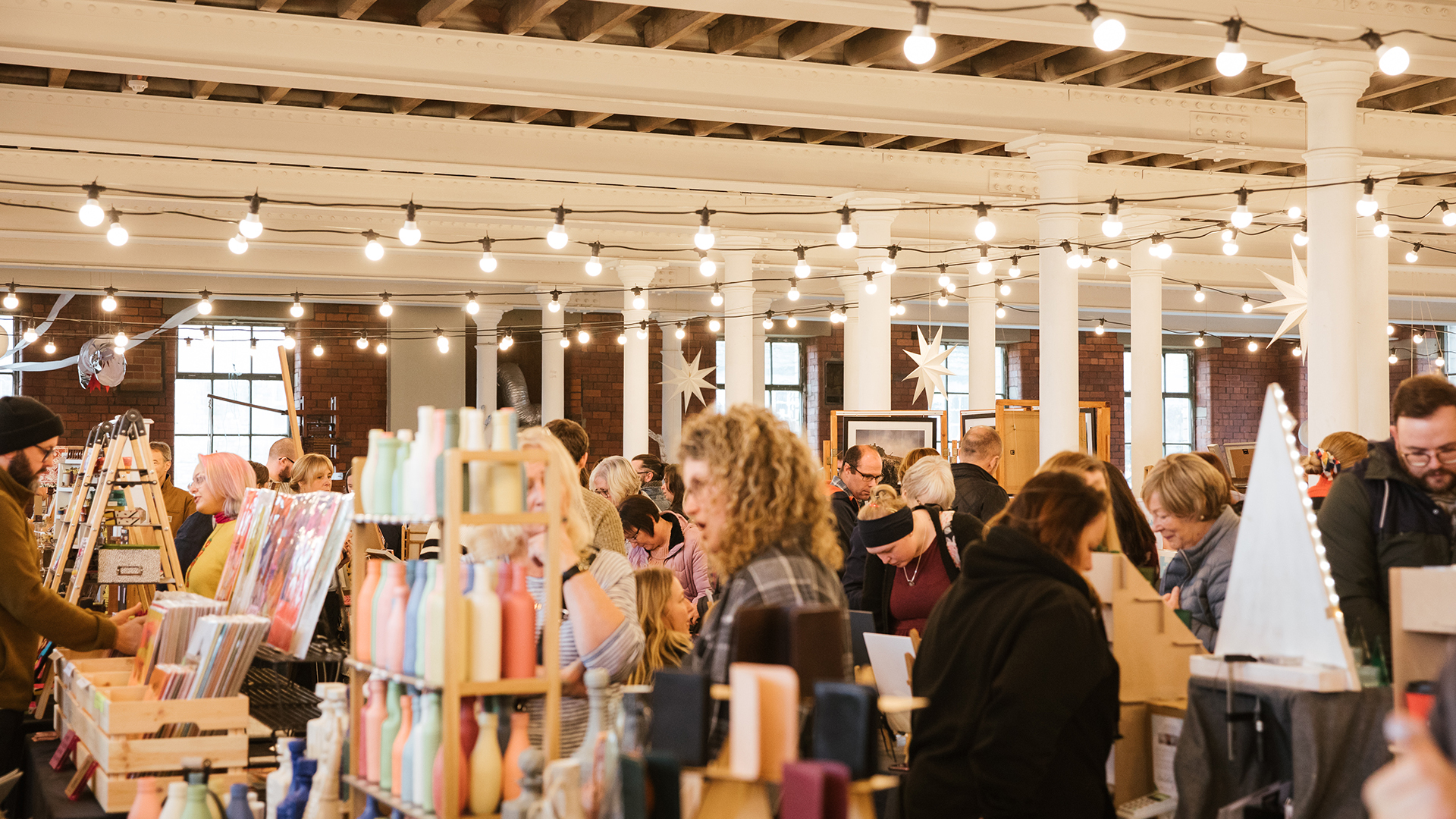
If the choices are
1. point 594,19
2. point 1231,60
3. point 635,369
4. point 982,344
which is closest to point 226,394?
point 635,369

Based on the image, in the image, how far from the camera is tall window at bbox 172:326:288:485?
57.4 feet

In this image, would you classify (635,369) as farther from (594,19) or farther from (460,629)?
(460,629)

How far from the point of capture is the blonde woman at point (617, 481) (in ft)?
22.7

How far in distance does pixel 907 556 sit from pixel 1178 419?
66.6ft

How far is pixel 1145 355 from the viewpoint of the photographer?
1234 cm

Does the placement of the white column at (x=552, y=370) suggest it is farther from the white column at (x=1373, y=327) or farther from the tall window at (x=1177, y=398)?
the tall window at (x=1177, y=398)

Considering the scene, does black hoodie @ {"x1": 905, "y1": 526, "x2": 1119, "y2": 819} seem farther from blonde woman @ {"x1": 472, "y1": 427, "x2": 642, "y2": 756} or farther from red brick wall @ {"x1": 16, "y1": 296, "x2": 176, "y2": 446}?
red brick wall @ {"x1": 16, "y1": 296, "x2": 176, "y2": 446}

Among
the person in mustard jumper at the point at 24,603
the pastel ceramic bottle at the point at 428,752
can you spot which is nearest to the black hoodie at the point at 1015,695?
the pastel ceramic bottle at the point at 428,752

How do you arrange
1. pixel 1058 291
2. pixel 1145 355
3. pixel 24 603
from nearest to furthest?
1. pixel 24 603
2. pixel 1058 291
3. pixel 1145 355

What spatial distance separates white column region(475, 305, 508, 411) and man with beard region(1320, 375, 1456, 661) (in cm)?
1408

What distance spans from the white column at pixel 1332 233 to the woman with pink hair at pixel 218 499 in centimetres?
564

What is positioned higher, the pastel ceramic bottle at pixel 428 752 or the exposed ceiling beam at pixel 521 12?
the exposed ceiling beam at pixel 521 12

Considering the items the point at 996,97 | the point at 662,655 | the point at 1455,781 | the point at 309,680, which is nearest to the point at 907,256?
the point at 996,97

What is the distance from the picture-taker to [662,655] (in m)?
3.89
